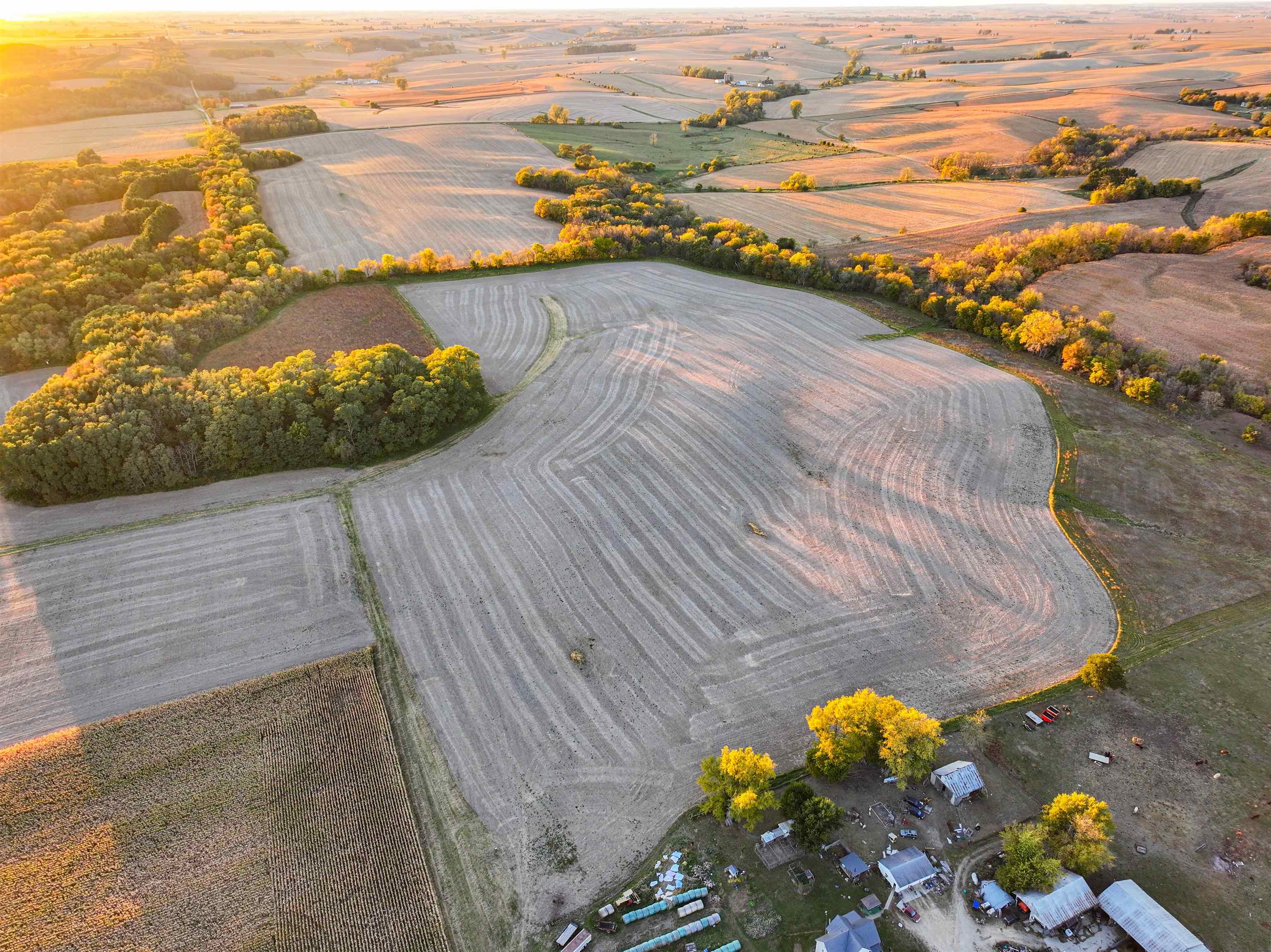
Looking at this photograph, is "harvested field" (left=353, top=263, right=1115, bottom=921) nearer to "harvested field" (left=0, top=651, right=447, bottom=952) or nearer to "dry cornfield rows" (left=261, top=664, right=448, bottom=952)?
"dry cornfield rows" (left=261, top=664, right=448, bottom=952)

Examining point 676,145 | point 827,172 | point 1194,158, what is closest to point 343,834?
point 827,172

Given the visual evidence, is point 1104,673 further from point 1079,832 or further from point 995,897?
point 995,897

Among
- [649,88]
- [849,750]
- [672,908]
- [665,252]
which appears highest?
[649,88]

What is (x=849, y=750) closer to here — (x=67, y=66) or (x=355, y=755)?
(x=355, y=755)

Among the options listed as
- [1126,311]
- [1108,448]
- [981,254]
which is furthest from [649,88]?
[1108,448]

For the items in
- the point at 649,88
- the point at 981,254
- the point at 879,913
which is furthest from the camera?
the point at 649,88

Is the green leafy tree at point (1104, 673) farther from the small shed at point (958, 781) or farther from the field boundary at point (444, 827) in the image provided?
the field boundary at point (444, 827)

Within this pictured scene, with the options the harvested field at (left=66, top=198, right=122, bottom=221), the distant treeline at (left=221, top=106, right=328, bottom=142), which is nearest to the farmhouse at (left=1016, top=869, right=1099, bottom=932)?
the harvested field at (left=66, top=198, right=122, bottom=221)

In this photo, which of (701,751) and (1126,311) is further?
(1126,311)
